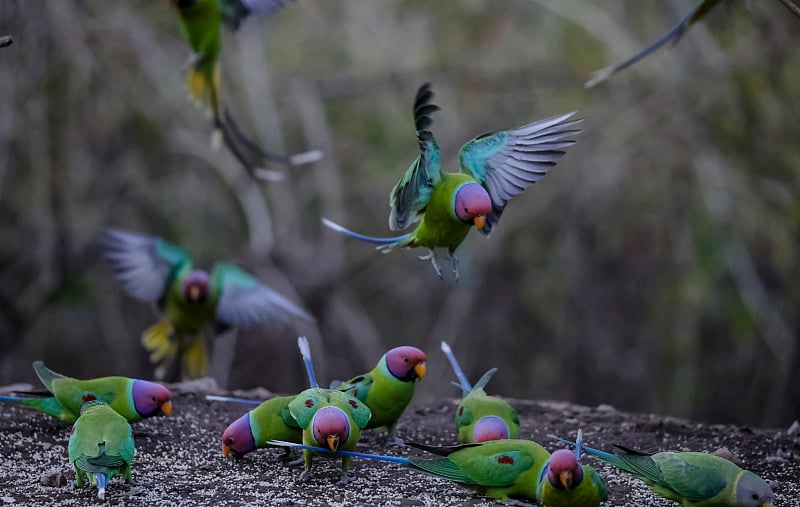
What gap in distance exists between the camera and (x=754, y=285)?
22.8 feet

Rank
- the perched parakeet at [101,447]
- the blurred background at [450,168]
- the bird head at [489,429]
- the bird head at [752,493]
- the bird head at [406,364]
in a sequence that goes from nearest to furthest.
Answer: the bird head at [752,493] < the perched parakeet at [101,447] < the bird head at [489,429] < the bird head at [406,364] < the blurred background at [450,168]

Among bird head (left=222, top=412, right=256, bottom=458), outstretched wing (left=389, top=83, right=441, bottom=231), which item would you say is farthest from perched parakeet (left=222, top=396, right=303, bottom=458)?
outstretched wing (left=389, top=83, right=441, bottom=231)

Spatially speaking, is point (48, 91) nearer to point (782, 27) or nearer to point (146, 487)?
point (146, 487)

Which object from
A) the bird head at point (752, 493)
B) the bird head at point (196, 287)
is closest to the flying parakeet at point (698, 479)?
the bird head at point (752, 493)

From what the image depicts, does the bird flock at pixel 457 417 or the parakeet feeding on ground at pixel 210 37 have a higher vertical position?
the parakeet feeding on ground at pixel 210 37

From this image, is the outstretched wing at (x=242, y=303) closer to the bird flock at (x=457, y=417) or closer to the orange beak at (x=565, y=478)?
the bird flock at (x=457, y=417)

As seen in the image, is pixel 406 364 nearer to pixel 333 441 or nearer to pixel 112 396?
pixel 333 441

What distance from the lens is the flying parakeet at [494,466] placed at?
9.29ft

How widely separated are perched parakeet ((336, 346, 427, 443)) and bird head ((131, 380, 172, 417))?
61 centimetres

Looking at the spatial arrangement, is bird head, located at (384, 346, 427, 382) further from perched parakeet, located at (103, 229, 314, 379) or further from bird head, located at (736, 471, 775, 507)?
perched parakeet, located at (103, 229, 314, 379)

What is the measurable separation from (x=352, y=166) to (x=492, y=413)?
5034mm

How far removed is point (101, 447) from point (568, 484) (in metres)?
1.36

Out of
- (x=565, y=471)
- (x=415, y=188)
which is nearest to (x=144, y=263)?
(x=415, y=188)

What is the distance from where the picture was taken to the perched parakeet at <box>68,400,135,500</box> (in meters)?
2.79
